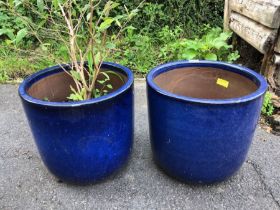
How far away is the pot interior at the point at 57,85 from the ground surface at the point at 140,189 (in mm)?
541

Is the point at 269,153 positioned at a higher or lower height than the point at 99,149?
lower

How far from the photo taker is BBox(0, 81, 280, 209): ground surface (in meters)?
1.78

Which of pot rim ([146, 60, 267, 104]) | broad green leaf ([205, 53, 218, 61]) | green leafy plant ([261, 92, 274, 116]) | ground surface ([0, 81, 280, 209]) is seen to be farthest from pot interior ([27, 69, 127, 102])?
broad green leaf ([205, 53, 218, 61])

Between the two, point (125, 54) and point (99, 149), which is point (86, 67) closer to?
point (99, 149)

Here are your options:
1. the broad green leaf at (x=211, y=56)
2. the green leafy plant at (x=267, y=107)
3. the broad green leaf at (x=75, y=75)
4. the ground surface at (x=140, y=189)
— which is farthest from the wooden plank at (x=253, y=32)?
the broad green leaf at (x=75, y=75)

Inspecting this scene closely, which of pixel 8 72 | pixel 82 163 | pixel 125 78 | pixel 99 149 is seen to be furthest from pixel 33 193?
pixel 8 72

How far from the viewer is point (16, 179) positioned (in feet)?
6.57

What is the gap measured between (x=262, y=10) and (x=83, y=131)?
82.0 inches

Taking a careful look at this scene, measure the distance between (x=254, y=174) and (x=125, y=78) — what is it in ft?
3.53

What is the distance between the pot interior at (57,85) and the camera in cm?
184

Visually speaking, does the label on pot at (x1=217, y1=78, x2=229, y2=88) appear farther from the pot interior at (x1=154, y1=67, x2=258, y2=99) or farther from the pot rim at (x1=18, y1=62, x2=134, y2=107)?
the pot rim at (x1=18, y1=62, x2=134, y2=107)

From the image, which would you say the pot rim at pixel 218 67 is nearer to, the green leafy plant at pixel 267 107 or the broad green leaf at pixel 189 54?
the green leafy plant at pixel 267 107

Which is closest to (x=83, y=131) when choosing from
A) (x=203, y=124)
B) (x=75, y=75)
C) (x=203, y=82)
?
A: (x=75, y=75)

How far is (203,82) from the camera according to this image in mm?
2037
